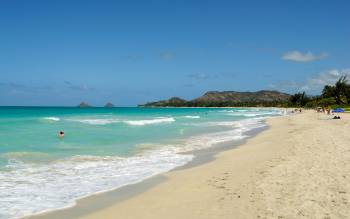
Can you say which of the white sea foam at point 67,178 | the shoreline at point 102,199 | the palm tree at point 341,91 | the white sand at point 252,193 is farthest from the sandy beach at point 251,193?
the palm tree at point 341,91

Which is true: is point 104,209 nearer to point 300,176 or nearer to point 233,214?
point 233,214

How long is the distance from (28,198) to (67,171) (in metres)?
3.55

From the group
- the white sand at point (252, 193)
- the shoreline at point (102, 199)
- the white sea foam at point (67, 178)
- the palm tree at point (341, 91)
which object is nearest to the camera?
the white sand at point (252, 193)

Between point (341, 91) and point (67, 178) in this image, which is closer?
point (67, 178)

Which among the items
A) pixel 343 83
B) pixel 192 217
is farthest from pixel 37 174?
pixel 343 83

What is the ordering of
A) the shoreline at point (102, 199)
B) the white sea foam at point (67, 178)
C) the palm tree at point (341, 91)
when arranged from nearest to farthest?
the shoreline at point (102, 199)
the white sea foam at point (67, 178)
the palm tree at point (341, 91)

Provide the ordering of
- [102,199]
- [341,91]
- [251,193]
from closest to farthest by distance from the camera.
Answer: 1. [251,193]
2. [102,199]
3. [341,91]

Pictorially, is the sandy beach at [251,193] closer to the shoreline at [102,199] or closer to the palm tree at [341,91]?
the shoreline at [102,199]

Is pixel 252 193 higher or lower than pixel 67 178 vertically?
higher

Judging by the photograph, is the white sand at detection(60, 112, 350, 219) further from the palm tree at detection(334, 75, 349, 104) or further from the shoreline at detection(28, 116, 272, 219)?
the palm tree at detection(334, 75, 349, 104)

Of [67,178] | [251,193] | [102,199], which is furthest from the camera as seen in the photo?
[67,178]

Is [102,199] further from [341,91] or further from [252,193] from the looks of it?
[341,91]

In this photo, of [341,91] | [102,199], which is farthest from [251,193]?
[341,91]

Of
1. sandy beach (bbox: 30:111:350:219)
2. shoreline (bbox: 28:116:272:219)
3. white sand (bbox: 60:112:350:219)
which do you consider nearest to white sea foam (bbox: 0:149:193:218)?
shoreline (bbox: 28:116:272:219)
